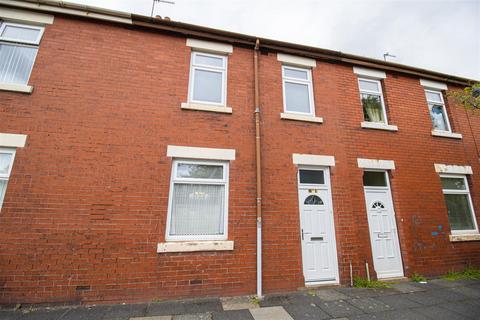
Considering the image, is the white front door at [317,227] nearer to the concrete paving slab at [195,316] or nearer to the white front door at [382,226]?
the white front door at [382,226]

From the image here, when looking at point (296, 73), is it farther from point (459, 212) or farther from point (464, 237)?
point (464, 237)

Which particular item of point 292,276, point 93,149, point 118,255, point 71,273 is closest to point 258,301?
point 292,276

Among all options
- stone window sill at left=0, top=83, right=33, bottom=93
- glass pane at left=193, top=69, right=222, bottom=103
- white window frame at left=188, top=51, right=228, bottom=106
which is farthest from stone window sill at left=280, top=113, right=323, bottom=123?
stone window sill at left=0, top=83, right=33, bottom=93

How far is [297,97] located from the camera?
6.38 meters

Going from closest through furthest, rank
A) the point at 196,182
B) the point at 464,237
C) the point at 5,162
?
the point at 5,162 < the point at 196,182 < the point at 464,237

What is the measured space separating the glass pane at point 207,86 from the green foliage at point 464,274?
7893 mm

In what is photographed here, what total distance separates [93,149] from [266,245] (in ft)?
14.6

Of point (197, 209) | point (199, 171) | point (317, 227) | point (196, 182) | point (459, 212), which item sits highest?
point (199, 171)

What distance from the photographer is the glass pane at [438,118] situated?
24.3 ft

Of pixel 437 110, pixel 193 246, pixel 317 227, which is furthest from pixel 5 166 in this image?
pixel 437 110

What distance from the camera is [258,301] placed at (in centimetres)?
435

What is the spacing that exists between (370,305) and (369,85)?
6378mm

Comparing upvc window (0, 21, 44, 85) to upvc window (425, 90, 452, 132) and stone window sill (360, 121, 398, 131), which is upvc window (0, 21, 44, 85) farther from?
upvc window (425, 90, 452, 132)

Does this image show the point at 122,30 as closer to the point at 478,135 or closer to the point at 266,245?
the point at 266,245
